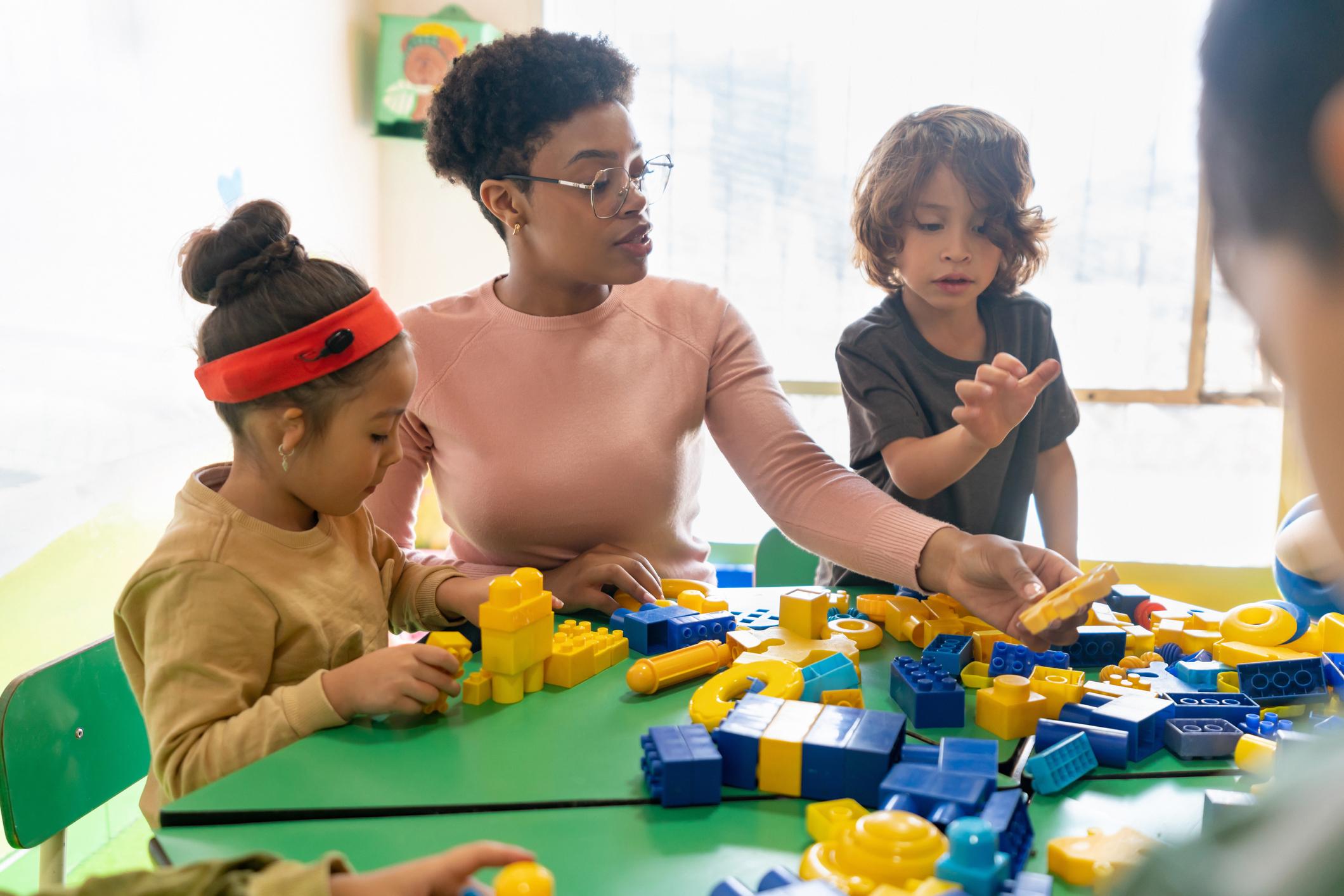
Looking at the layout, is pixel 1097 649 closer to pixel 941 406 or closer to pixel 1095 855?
pixel 1095 855

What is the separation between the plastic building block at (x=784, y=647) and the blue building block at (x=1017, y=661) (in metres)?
0.14

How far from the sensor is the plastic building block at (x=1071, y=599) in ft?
3.07

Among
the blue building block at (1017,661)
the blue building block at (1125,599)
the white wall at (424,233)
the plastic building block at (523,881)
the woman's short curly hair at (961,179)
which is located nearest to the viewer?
the plastic building block at (523,881)

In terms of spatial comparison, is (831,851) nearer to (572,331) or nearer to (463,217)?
(572,331)

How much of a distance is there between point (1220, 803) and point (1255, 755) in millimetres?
184

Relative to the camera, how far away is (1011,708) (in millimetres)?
889

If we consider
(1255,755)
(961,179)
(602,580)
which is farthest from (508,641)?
(961,179)

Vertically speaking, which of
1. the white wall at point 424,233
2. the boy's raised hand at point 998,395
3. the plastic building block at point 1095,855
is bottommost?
the plastic building block at point 1095,855

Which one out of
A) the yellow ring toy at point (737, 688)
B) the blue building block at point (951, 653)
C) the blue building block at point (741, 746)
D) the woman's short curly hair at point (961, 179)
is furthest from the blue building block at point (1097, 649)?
the woman's short curly hair at point (961, 179)

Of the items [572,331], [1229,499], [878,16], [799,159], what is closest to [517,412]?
[572,331]

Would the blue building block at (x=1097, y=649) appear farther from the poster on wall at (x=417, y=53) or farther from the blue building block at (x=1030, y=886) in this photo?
the poster on wall at (x=417, y=53)

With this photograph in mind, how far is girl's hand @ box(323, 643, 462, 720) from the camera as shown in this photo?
2.93 feet

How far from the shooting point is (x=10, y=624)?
1639 mm

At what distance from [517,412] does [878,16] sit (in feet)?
6.71
